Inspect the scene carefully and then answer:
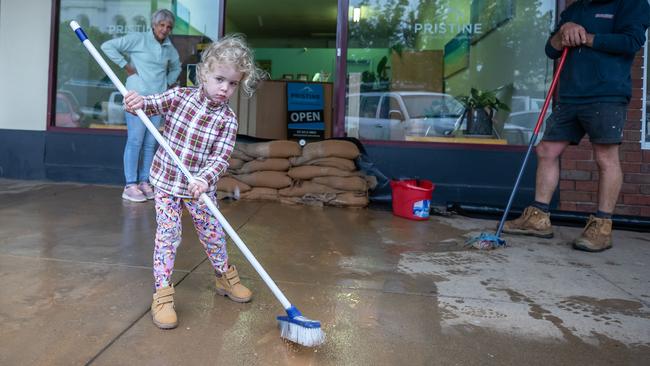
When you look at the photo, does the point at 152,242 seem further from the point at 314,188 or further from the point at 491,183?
the point at 491,183

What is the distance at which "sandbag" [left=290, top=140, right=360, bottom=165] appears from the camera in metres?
5.19

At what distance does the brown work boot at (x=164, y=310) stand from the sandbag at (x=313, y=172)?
3028mm

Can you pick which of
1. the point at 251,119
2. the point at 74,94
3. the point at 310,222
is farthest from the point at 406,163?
the point at 74,94

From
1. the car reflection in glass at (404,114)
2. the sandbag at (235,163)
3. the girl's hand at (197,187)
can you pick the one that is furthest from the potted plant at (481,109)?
the girl's hand at (197,187)

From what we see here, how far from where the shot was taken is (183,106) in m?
2.32

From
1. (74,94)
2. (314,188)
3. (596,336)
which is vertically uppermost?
(74,94)

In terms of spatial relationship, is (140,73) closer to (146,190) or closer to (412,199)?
(146,190)

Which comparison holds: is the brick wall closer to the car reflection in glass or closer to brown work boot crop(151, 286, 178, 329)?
the car reflection in glass

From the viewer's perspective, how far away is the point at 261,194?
5254 mm

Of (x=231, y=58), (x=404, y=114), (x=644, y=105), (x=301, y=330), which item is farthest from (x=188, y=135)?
(x=644, y=105)

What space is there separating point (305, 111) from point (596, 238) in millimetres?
3867

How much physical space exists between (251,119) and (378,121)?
173cm

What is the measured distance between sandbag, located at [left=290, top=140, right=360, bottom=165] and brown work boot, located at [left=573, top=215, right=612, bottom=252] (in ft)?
7.26

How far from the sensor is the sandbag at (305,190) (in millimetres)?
5172
